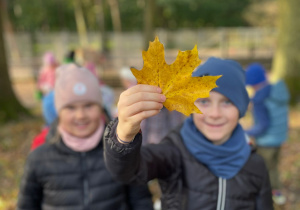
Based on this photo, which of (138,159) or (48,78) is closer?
(138,159)

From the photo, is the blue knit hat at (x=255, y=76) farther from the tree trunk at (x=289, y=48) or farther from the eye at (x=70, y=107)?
the tree trunk at (x=289, y=48)

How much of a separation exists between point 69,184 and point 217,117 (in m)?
1.07

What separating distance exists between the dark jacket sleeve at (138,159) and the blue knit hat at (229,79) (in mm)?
431

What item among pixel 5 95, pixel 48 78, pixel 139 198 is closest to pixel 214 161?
pixel 139 198

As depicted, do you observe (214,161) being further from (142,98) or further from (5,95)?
(5,95)

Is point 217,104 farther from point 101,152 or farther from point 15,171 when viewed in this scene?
point 15,171

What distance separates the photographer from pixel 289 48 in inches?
317

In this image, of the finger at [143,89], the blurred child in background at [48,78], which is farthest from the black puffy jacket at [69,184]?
the blurred child in background at [48,78]

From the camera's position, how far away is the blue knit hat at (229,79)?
1.64 metres

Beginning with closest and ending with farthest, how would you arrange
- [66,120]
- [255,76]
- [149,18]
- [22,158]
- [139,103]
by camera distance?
[139,103]
[66,120]
[255,76]
[22,158]
[149,18]

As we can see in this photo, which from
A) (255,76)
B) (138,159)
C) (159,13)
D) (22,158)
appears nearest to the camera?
(138,159)

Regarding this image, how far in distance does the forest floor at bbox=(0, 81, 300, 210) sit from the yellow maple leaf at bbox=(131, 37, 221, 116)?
3445 millimetres

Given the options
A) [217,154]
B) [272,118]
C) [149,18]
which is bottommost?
[272,118]

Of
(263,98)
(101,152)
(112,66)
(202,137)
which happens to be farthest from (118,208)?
(112,66)
